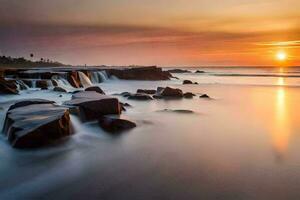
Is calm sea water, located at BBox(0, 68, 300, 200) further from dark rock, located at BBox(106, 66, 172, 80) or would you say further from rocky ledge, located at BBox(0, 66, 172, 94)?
dark rock, located at BBox(106, 66, 172, 80)

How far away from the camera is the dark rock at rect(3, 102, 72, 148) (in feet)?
24.5

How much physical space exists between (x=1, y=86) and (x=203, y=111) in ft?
39.0

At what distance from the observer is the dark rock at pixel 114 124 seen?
31.8 feet

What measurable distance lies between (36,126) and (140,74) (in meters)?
40.6

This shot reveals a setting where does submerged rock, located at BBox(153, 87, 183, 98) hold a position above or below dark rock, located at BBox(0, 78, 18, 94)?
below

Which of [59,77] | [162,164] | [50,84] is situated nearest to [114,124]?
[162,164]

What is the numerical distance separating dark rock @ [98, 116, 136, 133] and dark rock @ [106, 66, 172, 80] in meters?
36.4

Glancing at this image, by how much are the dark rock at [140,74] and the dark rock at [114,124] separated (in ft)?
120

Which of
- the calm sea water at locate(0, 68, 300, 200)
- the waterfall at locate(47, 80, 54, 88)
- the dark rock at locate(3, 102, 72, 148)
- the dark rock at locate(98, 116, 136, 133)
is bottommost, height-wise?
the calm sea water at locate(0, 68, 300, 200)

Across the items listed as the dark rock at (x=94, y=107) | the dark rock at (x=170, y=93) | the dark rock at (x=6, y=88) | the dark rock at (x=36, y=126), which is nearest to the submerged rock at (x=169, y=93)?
the dark rock at (x=170, y=93)

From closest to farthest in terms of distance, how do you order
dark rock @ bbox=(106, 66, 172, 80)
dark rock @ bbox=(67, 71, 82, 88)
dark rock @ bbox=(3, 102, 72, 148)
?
dark rock @ bbox=(3, 102, 72, 148) → dark rock @ bbox=(67, 71, 82, 88) → dark rock @ bbox=(106, 66, 172, 80)

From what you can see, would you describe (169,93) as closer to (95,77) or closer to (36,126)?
(36,126)

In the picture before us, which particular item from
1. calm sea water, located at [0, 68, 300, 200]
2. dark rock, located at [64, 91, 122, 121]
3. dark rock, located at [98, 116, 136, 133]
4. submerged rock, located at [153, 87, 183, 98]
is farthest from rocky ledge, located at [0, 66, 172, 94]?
calm sea water, located at [0, 68, 300, 200]

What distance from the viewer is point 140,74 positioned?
47812 mm
